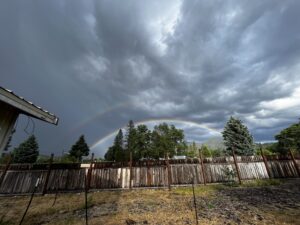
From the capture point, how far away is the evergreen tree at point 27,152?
1287 inches

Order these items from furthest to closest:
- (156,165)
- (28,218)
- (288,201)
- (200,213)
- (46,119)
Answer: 1. (156,165)
2. (288,201)
3. (28,218)
4. (200,213)
5. (46,119)

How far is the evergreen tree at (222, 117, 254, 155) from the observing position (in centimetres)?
2662

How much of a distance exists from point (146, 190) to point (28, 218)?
653cm

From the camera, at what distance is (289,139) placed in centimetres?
3188

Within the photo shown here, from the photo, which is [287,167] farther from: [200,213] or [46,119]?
[46,119]

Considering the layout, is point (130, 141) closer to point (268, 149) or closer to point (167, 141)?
point (167, 141)

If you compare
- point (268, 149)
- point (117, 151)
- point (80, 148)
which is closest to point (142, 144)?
point (117, 151)

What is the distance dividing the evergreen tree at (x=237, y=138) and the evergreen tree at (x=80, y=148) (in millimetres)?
42611

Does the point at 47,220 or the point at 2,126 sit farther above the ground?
the point at 2,126

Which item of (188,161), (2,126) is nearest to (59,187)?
(188,161)

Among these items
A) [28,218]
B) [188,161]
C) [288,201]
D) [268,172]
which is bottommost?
[28,218]

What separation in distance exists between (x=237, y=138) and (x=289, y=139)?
13103 millimetres

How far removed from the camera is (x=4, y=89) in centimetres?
248

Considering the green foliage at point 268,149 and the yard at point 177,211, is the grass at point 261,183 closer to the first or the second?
the yard at point 177,211
